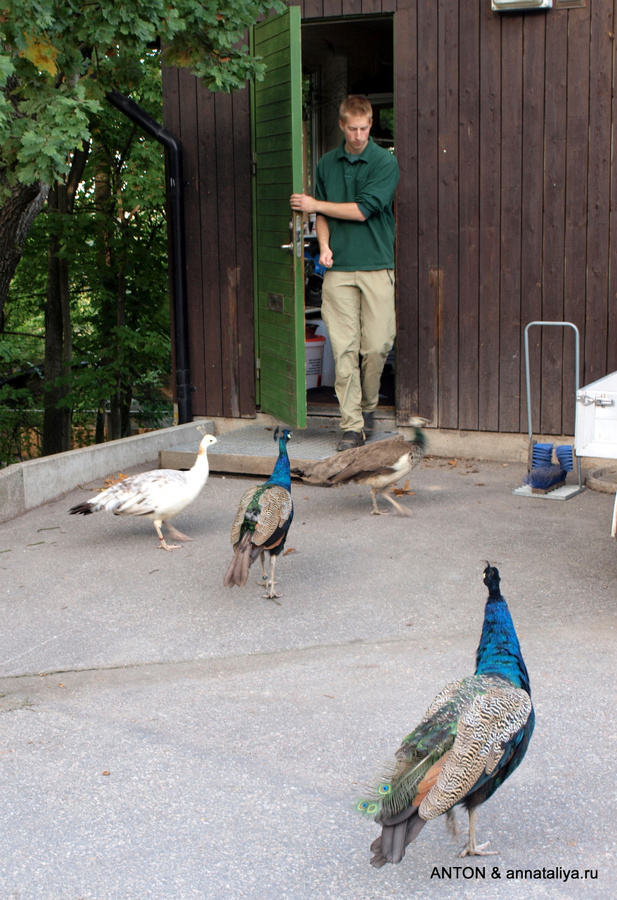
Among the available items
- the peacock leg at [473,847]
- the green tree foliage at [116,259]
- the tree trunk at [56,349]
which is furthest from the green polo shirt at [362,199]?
the tree trunk at [56,349]

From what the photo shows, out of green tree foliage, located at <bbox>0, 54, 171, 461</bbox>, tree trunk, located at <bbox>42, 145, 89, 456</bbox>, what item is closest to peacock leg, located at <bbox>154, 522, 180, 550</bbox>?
green tree foliage, located at <bbox>0, 54, 171, 461</bbox>

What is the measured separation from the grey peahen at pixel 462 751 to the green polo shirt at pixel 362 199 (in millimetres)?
5454

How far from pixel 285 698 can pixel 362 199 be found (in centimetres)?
488

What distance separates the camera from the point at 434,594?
5.64 metres

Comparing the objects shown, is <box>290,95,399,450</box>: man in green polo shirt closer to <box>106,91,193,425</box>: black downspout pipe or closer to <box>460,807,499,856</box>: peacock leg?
<box>106,91,193,425</box>: black downspout pipe

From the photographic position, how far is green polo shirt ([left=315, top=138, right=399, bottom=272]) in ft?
26.5

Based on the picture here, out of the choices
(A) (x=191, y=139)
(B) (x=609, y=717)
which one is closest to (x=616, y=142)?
(A) (x=191, y=139)

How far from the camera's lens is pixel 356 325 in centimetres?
832

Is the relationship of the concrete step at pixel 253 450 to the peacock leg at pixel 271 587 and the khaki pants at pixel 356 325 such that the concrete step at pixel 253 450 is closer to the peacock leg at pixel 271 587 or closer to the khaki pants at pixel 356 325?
the khaki pants at pixel 356 325

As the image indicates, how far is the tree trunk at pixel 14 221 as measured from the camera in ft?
26.3

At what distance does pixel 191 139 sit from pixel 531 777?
24.5 ft

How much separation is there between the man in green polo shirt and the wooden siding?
0.50m

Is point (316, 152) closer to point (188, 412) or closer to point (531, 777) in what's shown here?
point (188, 412)

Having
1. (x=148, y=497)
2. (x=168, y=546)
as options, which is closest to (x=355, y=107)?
(x=148, y=497)
